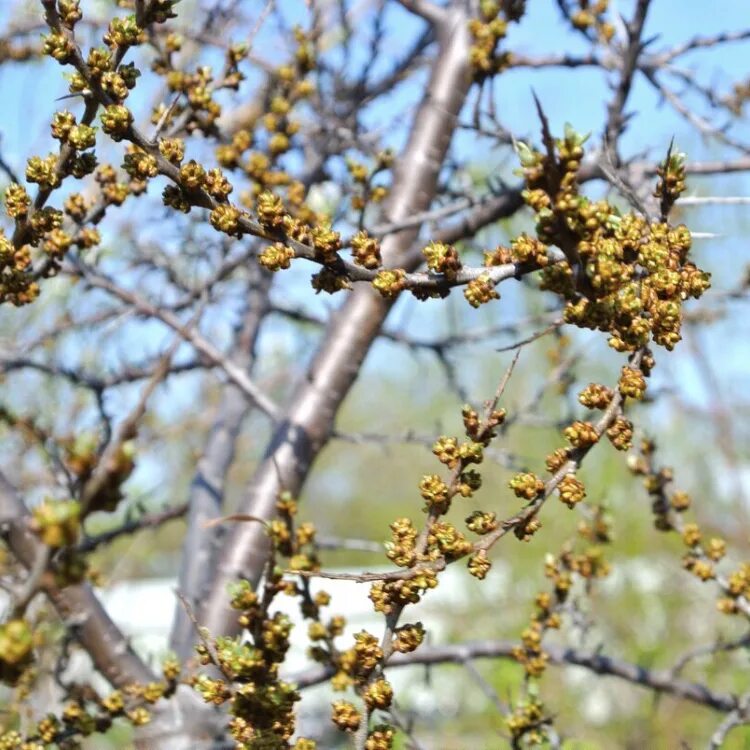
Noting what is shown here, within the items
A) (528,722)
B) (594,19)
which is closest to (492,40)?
(594,19)

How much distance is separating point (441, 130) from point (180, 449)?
579 centimetres

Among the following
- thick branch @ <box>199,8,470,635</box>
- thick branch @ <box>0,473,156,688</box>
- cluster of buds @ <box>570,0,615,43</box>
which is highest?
cluster of buds @ <box>570,0,615,43</box>

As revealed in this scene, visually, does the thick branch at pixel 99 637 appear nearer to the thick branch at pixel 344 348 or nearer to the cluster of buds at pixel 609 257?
the thick branch at pixel 344 348

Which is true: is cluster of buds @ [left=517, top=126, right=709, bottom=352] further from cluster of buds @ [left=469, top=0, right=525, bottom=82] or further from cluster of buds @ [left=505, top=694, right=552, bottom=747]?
cluster of buds @ [left=469, top=0, right=525, bottom=82]

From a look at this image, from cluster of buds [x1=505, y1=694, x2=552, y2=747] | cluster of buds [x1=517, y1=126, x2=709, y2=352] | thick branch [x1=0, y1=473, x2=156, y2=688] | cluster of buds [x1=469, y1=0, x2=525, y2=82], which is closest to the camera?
cluster of buds [x1=517, y1=126, x2=709, y2=352]

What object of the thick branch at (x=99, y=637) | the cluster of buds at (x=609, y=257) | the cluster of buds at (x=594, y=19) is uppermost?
the cluster of buds at (x=594, y=19)

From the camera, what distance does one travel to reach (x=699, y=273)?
4.59 feet

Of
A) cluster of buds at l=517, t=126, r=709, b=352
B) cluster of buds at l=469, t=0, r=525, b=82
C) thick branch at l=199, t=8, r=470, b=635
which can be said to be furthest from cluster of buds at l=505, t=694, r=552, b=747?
cluster of buds at l=469, t=0, r=525, b=82

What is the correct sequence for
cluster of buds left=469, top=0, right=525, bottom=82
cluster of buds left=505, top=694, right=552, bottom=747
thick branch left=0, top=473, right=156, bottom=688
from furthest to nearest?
1. cluster of buds left=469, top=0, right=525, bottom=82
2. thick branch left=0, top=473, right=156, bottom=688
3. cluster of buds left=505, top=694, right=552, bottom=747

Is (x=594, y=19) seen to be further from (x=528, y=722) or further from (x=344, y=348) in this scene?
(x=528, y=722)

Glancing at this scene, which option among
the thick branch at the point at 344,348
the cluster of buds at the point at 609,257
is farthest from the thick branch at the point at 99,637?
the cluster of buds at the point at 609,257

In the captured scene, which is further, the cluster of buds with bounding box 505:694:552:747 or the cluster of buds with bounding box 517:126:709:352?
the cluster of buds with bounding box 505:694:552:747

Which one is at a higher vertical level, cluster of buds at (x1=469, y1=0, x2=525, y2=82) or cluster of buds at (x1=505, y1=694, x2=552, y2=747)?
cluster of buds at (x1=469, y1=0, x2=525, y2=82)

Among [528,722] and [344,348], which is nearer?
[528,722]
